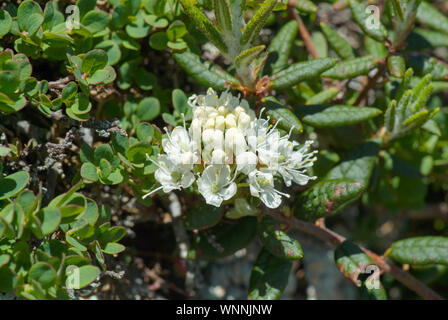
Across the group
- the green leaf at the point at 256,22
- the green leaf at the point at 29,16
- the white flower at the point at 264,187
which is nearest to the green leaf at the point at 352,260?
the white flower at the point at 264,187

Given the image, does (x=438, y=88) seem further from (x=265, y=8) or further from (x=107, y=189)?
(x=107, y=189)

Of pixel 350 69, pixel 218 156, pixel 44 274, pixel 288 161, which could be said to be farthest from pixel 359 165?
pixel 44 274

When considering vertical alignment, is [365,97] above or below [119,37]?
below

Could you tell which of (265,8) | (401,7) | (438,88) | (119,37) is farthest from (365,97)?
(119,37)

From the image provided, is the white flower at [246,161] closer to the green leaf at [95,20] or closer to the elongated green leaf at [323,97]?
the elongated green leaf at [323,97]

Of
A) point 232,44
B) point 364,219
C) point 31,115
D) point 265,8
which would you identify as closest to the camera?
point 265,8
